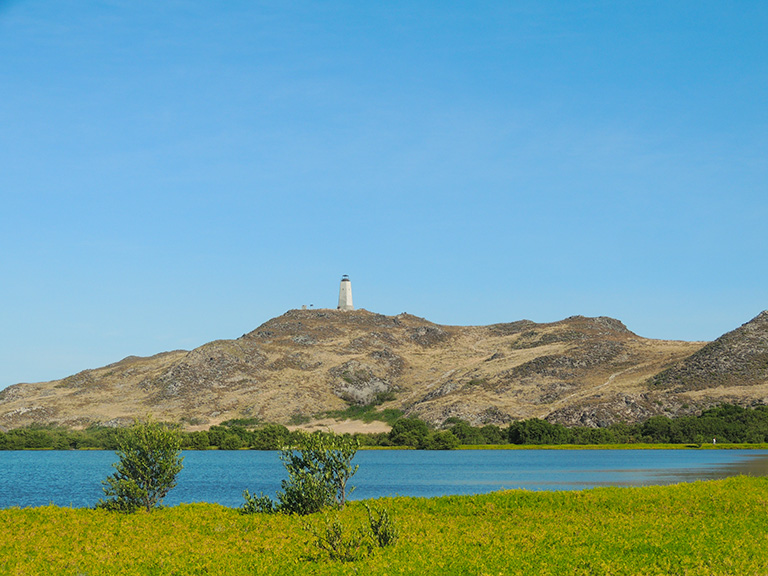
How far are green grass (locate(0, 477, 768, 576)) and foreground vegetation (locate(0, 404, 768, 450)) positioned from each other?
329 feet

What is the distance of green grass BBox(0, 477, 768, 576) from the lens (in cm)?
2577

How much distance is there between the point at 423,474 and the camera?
8981 centimetres

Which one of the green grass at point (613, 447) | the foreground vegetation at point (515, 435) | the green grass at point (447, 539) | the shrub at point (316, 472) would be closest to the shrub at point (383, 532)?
the green grass at point (447, 539)

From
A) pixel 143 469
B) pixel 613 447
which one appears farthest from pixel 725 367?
pixel 143 469

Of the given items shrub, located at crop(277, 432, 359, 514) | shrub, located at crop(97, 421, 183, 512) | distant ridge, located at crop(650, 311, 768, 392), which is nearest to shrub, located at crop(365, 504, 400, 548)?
shrub, located at crop(277, 432, 359, 514)

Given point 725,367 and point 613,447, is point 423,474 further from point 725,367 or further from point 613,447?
point 725,367

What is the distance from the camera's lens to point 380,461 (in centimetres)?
11606

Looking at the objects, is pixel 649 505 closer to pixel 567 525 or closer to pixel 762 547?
pixel 567 525

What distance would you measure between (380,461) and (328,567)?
300 ft

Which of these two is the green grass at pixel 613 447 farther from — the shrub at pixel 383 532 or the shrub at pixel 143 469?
the shrub at pixel 383 532

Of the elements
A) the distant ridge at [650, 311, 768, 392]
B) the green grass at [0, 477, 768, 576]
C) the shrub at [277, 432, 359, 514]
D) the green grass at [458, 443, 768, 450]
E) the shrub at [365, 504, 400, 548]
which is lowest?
the green grass at [458, 443, 768, 450]

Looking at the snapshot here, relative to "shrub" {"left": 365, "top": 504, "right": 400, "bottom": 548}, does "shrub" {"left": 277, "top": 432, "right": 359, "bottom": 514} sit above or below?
above

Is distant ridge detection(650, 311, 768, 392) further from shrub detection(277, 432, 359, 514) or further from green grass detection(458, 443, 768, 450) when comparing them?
shrub detection(277, 432, 359, 514)

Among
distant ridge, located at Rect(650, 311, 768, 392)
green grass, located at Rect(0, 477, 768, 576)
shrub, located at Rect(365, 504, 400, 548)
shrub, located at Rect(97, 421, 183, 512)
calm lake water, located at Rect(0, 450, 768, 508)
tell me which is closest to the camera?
green grass, located at Rect(0, 477, 768, 576)
